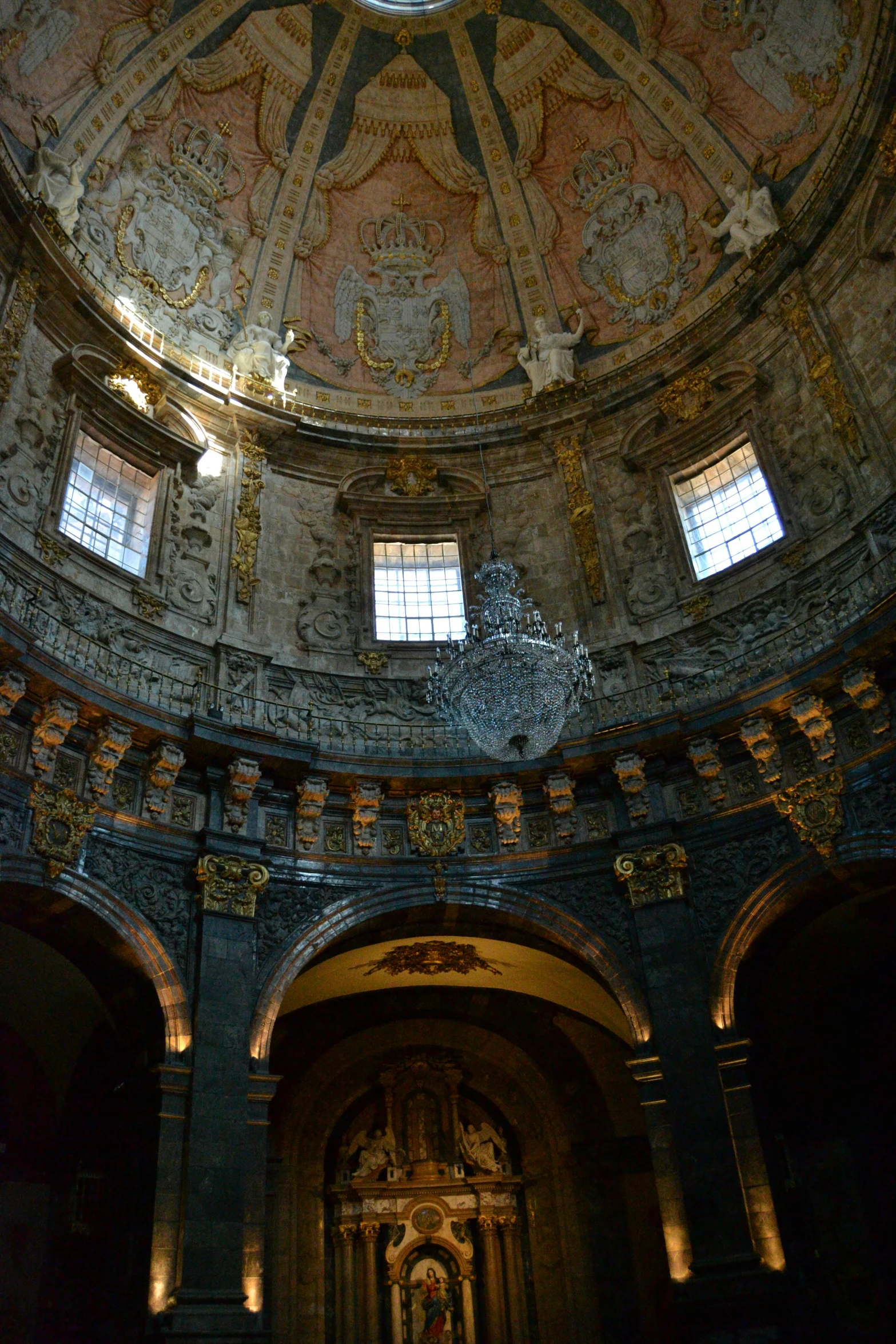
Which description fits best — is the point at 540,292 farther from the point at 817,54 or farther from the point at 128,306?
the point at 128,306

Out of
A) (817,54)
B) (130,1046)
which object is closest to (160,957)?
(130,1046)

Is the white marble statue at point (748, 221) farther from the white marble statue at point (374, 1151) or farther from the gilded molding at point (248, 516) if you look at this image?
the white marble statue at point (374, 1151)

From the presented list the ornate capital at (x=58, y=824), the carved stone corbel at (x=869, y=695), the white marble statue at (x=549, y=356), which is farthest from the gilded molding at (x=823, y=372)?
the ornate capital at (x=58, y=824)

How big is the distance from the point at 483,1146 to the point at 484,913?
16.0 ft

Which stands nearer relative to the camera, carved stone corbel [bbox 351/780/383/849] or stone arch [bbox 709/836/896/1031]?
stone arch [bbox 709/836/896/1031]

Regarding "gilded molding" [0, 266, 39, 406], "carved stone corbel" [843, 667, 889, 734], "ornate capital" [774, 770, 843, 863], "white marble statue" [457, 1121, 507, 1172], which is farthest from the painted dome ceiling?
"white marble statue" [457, 1121, 507, 1172]

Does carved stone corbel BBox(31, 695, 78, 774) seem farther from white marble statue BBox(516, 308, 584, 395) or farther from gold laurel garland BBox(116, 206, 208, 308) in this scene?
white marble statue BBox(516, 308, 584, 395)

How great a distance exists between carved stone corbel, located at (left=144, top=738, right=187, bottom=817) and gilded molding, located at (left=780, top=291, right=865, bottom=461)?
932 centimetres

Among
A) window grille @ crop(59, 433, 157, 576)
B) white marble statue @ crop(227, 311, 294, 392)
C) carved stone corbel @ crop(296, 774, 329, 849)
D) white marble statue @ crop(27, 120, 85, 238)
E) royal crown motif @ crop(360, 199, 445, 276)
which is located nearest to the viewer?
carved stone corbel @ crop(296, 774, 329, 849)

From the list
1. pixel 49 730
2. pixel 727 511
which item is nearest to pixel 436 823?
pixel 49 730

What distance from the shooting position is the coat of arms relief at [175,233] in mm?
16469

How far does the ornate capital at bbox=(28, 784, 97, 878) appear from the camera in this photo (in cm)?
1099

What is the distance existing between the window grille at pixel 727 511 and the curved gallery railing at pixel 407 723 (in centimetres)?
175

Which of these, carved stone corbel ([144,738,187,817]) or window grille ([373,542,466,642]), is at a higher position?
window grille ([373,542,466,642])
